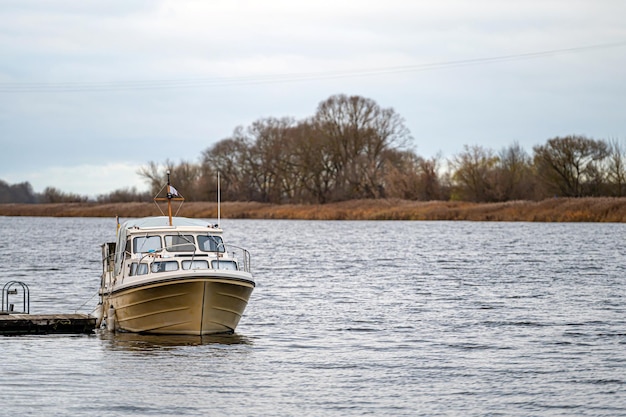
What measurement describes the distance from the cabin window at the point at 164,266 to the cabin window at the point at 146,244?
95 centimetres

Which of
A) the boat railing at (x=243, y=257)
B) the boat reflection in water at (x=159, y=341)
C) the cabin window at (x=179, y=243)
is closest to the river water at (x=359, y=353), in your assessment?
the boat reflection in water at (x=159, y=341)

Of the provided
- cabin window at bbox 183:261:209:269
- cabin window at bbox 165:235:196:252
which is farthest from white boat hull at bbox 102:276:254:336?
cabin window at bbox 165:235:196:252

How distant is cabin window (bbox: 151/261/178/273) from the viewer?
24.1m

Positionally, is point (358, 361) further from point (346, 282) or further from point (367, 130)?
point (367, 130)

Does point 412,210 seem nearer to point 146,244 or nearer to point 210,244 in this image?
point 210,244

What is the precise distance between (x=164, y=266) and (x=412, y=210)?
246 ft

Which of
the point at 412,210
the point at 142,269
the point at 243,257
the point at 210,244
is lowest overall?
the point at 243,257

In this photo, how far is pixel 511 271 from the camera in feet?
152

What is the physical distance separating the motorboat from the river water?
0.54 m

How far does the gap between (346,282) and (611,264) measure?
51.9 ft

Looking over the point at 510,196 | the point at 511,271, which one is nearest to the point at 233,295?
the point at 511,271

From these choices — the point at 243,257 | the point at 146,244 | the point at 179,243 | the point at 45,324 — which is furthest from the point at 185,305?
the point at 243,257

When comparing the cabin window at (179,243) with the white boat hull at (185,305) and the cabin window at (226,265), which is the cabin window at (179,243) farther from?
the white boat hull at (185,305)

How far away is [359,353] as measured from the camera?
23016 millimetres
